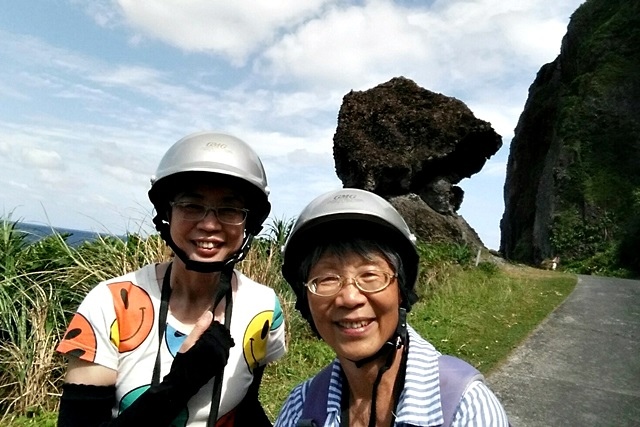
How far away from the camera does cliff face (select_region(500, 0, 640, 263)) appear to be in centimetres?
2525

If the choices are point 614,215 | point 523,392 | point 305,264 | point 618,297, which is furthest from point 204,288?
point 614,215

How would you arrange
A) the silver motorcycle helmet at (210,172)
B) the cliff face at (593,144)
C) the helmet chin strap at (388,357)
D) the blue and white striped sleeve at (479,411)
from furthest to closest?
1. the cliff face at (593,144)
2. the silver motorcycle helmet at (210,172)
3. the helmet chin strap at (388,357)
4. the blue and white striped sleeve at (479,411)

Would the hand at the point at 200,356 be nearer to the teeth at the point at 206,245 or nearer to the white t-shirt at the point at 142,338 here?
the white t-shirt at the point at 142,338

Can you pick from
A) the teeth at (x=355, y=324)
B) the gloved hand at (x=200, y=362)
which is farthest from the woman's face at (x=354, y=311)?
the gloved hand at (x=200, y=362)

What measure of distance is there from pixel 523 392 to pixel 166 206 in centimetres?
459

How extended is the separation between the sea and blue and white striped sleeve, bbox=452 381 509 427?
557cm

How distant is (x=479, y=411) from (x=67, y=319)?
16.3 ft

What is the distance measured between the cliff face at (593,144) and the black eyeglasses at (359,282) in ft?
70.4

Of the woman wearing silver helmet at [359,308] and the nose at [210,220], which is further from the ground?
the nose at [210,220]

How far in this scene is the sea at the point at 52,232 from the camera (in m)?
6.25

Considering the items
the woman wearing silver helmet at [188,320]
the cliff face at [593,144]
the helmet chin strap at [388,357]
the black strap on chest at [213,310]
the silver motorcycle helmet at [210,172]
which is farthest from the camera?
the cliff face at [593,144]

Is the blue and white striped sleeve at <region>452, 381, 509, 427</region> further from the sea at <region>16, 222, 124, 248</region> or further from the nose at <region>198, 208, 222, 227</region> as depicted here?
the sea at <region>16, 222, 124, 248</region>

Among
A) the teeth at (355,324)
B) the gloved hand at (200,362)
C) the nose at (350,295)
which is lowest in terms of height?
the gloved hand at (200,362)

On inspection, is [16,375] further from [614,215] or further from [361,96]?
[614,215]
